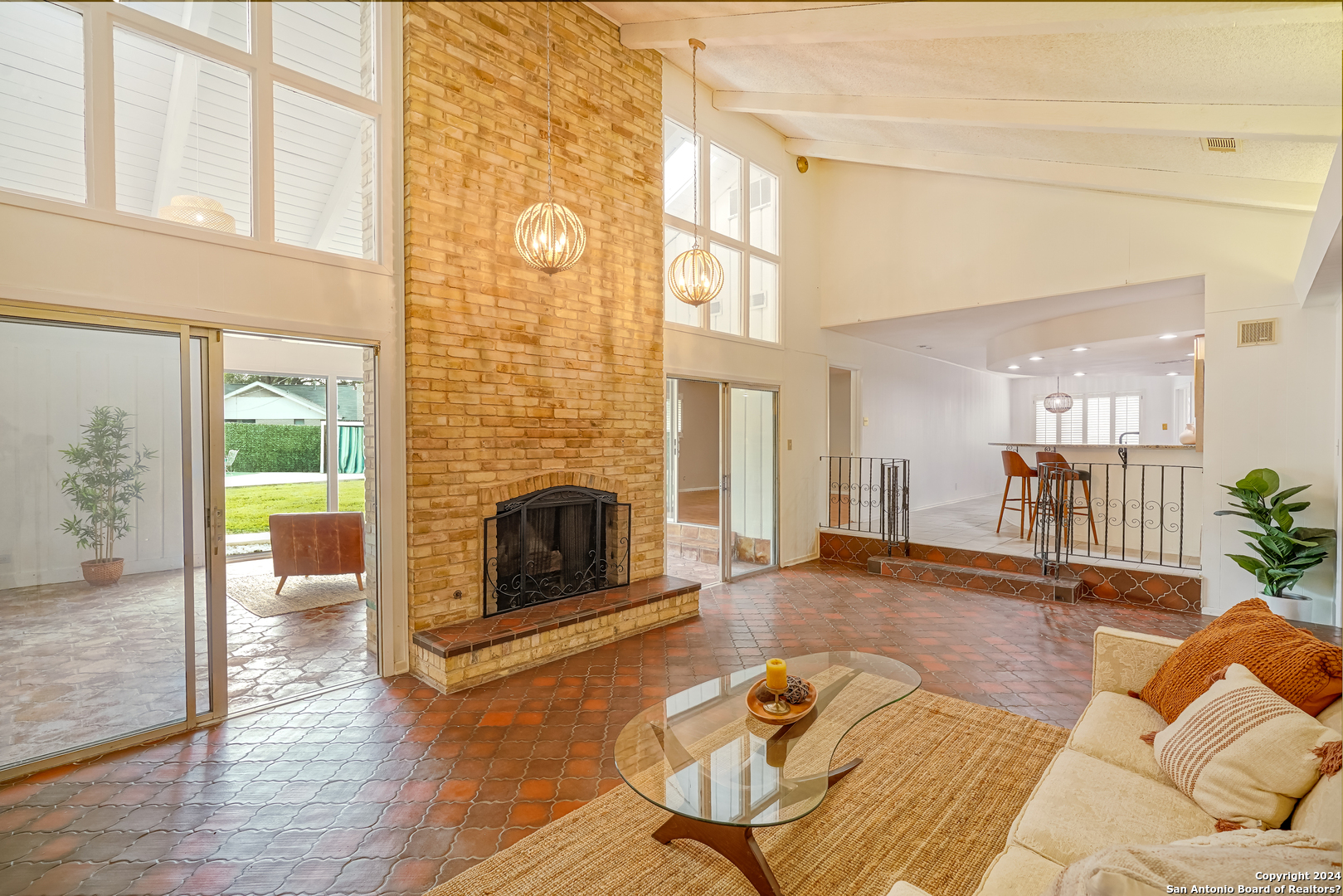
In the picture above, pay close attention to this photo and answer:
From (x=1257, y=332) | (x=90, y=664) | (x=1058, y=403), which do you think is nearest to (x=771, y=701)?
(x=90, y=664)

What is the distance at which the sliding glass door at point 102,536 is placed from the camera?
2.88 m

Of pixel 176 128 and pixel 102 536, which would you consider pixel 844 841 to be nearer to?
pixel 102 536

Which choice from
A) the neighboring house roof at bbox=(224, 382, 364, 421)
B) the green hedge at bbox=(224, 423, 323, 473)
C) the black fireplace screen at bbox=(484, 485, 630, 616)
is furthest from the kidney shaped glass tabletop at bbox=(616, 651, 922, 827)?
the green hedge at bbox=(224, 423, 323, 473)

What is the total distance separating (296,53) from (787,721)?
3898 millimetres

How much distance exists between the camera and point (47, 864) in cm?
232

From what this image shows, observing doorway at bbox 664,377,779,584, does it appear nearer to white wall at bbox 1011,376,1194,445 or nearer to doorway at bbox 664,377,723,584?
doorway at bbox 664,377,723,584

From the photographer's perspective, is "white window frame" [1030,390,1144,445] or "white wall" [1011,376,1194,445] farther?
"white window frame" [1030,390,1144,445]

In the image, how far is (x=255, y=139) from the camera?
11.2 ft

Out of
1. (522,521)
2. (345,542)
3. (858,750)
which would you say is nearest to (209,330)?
(522,521)

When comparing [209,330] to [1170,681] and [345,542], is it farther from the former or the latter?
[1170,681]

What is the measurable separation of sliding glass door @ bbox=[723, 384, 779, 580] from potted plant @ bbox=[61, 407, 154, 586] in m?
4.30

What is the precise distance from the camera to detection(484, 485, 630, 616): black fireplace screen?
432 cm

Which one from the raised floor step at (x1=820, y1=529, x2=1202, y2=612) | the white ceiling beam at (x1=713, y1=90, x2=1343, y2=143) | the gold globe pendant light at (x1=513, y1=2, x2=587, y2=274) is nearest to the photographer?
the white ceiling beam at (x1=713, y1=90, x2=1343, y2=143)

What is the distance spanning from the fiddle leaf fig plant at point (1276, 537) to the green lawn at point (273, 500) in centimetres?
829
